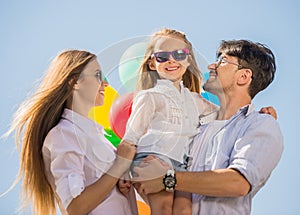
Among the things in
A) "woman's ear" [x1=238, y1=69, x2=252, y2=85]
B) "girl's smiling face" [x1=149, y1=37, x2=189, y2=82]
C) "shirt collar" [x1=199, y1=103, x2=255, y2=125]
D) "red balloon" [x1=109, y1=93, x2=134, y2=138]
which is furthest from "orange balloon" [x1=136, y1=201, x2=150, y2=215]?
"woman's ear" [x1=238, y1=69, x2=252, y2=85]

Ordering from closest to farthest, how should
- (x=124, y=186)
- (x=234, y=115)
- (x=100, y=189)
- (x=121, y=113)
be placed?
(x=100, y=189) < (x=124, y=186) < (x=121, y=113) < (x=234, y=115)

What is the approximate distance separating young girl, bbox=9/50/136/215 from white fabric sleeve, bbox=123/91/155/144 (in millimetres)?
86

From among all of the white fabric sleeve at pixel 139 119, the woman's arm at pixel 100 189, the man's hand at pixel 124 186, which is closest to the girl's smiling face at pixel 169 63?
the white fabric sleeve at pixel 139 119

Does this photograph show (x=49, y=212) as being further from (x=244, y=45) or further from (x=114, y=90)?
(x=244, y=45)

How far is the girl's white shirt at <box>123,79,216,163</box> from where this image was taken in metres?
4.23

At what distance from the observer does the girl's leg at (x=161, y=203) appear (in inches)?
168

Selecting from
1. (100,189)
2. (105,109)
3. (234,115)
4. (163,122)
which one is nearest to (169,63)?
(163,122)

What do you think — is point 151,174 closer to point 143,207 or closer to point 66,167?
point 143,207

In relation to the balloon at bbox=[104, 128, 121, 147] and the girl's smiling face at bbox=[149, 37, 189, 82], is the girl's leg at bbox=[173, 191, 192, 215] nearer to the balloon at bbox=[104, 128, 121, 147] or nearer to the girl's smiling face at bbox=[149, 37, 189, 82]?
the balloon at bbox=[104, 128, 121, 147]

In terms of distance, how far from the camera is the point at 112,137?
4.52 meters

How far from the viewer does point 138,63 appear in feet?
14.9

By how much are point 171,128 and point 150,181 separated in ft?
1.32

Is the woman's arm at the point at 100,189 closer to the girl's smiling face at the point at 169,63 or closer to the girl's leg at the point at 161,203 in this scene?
the girl's leg at the point at 161,203

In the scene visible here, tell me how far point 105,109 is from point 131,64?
38cm
